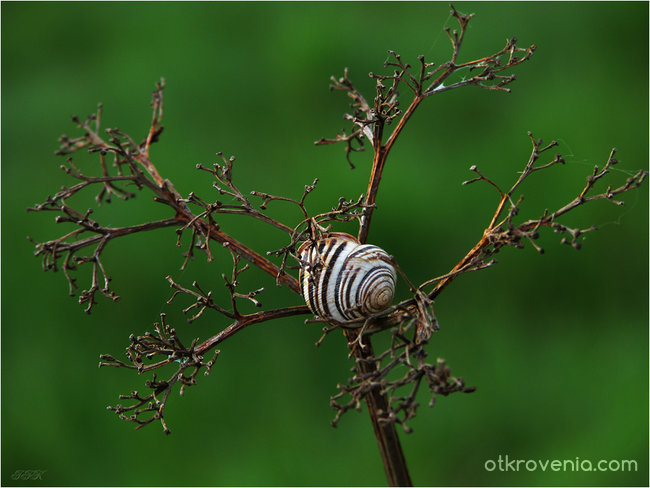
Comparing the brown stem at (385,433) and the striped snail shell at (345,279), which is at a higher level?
the striped snail shell at (345,279)

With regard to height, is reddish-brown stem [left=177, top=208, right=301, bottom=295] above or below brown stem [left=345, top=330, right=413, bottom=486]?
above

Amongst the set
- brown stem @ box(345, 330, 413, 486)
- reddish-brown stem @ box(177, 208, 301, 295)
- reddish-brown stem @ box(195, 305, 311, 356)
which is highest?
reddish-brown stem @ box(177, 208, 301, 295)

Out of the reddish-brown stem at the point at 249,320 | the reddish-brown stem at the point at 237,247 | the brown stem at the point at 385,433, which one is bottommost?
the brown stem at the point at 385,433

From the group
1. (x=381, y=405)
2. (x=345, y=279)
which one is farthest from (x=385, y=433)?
(x=345, y=279)

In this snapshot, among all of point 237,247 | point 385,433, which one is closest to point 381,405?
point 385,433

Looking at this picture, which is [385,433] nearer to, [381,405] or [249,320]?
[381,405]

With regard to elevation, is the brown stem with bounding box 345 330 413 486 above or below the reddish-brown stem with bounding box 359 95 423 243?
below

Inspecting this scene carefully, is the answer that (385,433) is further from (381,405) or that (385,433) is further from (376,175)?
(376,175)

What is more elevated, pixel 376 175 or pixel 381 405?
pixel 376 175
